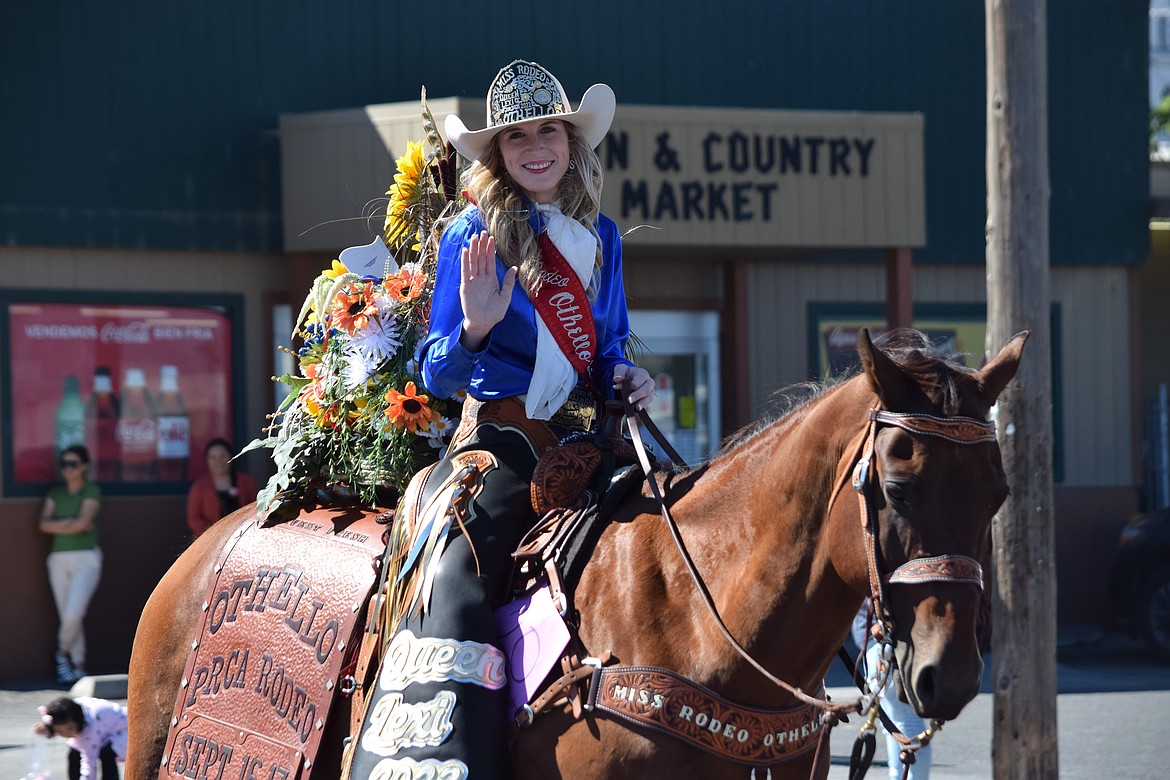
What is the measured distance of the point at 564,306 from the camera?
3979 mm

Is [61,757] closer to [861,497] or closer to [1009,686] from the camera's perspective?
[1009,686]

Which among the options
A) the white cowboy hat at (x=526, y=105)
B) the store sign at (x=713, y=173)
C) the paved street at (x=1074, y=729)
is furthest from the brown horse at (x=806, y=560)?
the store sign at (x=713, y=173)

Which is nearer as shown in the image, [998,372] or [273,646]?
[998,372]

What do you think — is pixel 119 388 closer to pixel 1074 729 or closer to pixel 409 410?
pixel 1074 729

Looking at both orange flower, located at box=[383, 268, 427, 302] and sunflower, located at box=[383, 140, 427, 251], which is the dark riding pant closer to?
orange flower, located at box=[383, 268, 427, 302]

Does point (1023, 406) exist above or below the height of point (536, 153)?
below

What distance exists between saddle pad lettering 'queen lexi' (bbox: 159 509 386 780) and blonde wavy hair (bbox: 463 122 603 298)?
989 millimetres

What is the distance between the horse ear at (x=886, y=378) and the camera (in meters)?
3.00

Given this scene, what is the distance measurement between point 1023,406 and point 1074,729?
14.6ft

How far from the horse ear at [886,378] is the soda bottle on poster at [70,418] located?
1021 cm

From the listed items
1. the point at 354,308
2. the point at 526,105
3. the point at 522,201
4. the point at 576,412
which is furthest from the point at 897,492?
the point at 354,308

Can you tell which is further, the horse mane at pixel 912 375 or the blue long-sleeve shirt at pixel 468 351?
the blue long-sleeve shirt at pixel 468 351

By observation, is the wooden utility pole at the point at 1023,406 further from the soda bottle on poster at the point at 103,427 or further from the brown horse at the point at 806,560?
the soda bottle on poster at the point at 103,427

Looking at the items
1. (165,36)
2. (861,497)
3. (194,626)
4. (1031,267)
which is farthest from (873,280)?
(861,497)
